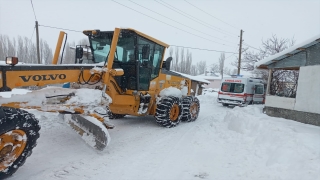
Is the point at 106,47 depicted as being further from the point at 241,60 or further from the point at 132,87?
the point at 241,60

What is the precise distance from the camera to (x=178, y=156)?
453cm

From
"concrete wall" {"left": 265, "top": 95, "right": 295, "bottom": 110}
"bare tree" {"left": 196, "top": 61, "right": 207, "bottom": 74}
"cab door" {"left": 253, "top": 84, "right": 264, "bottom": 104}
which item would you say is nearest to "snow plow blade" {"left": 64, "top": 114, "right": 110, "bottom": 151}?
"concrete wall" {"left": 265, "top": 95, "right": 295, "bottom": 110}

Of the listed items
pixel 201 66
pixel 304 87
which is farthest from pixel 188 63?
pixel 304 87

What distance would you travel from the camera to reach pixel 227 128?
23.6ft

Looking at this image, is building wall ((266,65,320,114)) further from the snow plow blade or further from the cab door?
the snow plow blade

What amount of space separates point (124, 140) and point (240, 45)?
72.9 feet

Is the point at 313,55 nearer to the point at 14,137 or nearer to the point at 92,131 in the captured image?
the point at 92,131

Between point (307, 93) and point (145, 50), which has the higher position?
point (145, 50)

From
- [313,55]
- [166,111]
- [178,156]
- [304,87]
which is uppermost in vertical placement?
[313,55]

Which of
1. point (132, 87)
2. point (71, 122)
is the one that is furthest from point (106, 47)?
point (71, 122)

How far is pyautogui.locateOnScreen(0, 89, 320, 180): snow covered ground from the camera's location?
353 cm

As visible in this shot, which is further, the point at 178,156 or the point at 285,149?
the point at 178,156

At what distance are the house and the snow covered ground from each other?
3.59 m

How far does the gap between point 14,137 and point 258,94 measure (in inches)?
654
